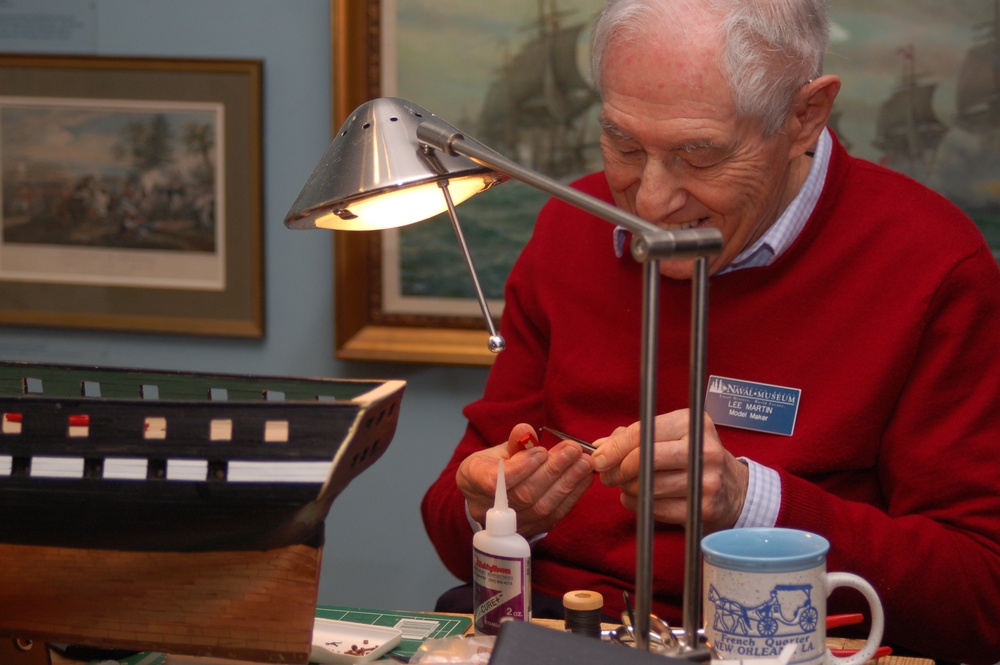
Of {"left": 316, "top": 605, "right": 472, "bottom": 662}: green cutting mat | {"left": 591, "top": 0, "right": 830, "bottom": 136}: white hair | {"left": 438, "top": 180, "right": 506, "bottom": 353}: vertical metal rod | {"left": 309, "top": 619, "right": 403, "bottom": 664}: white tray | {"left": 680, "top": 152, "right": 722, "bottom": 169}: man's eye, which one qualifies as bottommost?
{"left": 316, "top": 605, "right": 472, "bottom": 662}: green cutting mat

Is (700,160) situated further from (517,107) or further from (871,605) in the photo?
(517,107)

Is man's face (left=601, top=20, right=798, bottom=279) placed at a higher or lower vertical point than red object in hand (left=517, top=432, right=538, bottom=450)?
higher

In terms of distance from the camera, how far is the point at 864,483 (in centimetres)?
136

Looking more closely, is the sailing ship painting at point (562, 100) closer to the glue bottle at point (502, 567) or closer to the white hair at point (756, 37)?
the white hair at point (756, 37)

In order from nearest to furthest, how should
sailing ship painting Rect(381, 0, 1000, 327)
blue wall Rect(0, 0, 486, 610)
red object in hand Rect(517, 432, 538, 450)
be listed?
1. red object in hand Rect(517, 432, 538, 450)
2. sailing ship painting Rect(381, 0, 1000, 327)
3. blue wall Rect(0, 0, 486, 610)

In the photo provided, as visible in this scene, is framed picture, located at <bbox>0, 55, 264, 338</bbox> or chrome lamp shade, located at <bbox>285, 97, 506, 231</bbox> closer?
chrome lamp shade, located at <bbox>285, 97, 506, 231</bbox>

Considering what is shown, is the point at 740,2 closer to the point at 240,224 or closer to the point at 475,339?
the point at 475,339

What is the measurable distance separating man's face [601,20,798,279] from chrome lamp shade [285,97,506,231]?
0.26m

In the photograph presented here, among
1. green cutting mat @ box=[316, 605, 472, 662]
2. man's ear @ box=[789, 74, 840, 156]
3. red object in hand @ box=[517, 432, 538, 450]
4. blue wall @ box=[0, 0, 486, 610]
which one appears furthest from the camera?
blue wall @ box=[0, 0, 486, 610]

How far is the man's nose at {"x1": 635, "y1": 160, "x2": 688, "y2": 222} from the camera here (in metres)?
1.25

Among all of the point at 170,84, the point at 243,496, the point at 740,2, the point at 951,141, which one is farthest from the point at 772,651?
the point at 170,84

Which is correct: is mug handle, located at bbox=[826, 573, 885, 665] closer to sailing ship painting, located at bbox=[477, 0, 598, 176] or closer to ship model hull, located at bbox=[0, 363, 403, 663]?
ship model hull, located at bbox=[0, 363, 403, 663]

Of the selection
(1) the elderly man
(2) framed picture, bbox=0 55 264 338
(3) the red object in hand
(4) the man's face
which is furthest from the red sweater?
(2) framed picture, bbox=0 55 264 338

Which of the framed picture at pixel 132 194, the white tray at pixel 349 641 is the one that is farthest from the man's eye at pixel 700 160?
the framed picture at pixel 132 194
